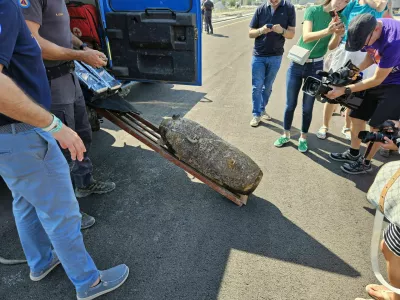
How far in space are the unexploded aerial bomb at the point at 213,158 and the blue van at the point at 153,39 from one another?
3.36ft

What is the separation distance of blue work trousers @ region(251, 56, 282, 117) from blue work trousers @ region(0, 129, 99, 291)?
10.8 ft

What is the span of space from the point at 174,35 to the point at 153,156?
1521mm

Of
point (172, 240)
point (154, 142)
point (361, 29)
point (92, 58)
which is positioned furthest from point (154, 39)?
point (172, 240)

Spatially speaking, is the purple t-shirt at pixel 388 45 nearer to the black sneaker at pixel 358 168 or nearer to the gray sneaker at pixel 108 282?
the black sneaker at pixel 358 168

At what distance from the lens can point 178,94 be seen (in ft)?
20.3

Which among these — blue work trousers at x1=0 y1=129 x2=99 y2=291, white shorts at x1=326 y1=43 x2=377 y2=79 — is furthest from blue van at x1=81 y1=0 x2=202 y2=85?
blue work trousers at x1=0 y1=129 x2=99 y2=291

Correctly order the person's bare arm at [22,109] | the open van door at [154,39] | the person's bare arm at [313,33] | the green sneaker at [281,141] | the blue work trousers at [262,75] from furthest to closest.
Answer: the blue work trousers at [262,75] < the green sneaker at [281,141] < the open van door at [154,39] < the person's bare arm at [313,33] < the person's bare arm at [22,109]

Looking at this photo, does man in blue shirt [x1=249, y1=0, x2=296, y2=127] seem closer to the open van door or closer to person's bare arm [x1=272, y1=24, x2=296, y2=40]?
person's bare arm [x1=272, y1=24, x2=296, y2=40]

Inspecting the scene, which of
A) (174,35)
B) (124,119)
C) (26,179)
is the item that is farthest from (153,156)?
(26,179)

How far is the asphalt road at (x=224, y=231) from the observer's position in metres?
2.15

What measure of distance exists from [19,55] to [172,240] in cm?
179

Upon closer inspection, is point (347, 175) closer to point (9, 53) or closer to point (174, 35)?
point (174, 35)

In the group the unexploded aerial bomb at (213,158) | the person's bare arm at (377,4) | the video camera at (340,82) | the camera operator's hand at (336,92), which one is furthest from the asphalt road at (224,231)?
the person's bare arm at (377,4)

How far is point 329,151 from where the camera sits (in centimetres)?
399
